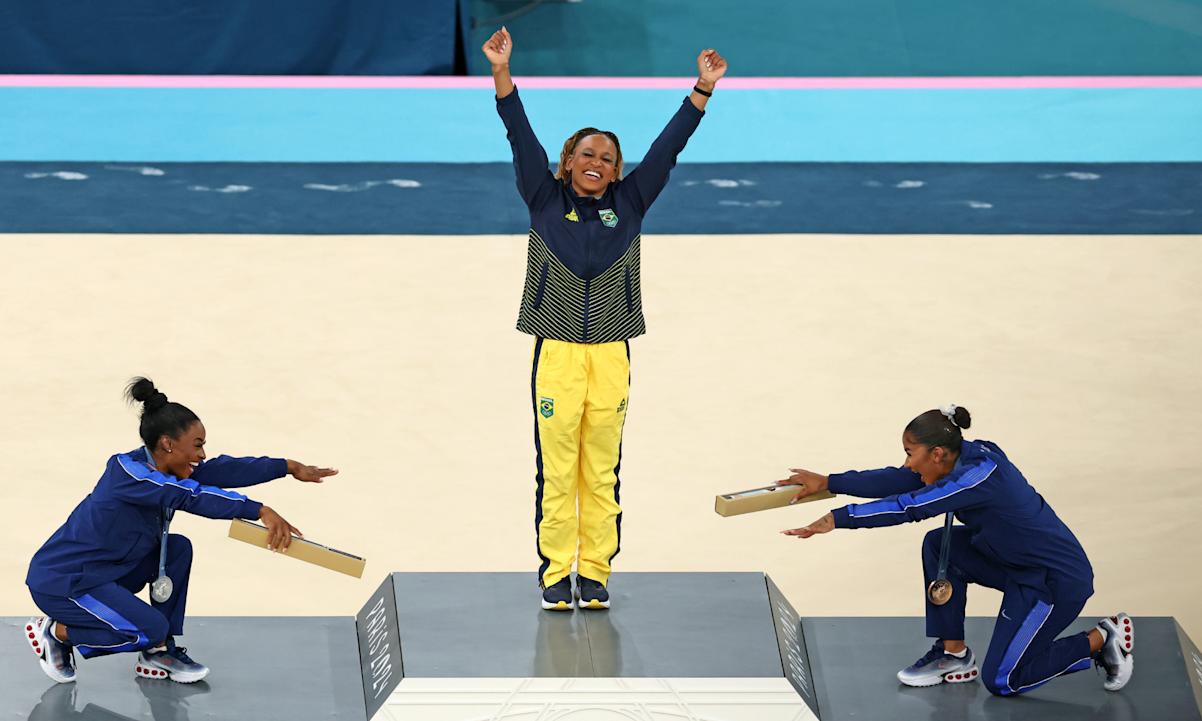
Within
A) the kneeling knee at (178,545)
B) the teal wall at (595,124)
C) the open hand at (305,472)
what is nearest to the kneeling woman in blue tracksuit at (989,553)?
the open hand at (305,472)

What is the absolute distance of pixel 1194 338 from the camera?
8.09m

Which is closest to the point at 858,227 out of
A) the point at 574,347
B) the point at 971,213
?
the point at 971,213

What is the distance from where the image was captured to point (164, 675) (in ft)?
15.9

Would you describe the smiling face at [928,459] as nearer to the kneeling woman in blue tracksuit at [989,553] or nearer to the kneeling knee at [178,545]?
the kneeling woman in blue tracksuit at [989,553]

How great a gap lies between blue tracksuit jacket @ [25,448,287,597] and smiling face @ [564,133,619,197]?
133 cm

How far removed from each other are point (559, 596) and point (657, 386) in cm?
249

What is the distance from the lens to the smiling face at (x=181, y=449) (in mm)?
4621

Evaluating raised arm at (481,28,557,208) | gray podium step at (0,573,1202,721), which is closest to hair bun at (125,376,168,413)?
gray podium step at (0,573,1202,721)

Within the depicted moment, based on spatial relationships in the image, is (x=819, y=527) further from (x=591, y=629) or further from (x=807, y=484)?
(x=591, y=629)

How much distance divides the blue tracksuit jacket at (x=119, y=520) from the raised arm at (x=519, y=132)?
4.01ft

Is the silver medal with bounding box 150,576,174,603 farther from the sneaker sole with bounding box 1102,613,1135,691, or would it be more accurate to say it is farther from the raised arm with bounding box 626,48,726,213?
the sneaker sole with bounding box 1102,613,1135,691

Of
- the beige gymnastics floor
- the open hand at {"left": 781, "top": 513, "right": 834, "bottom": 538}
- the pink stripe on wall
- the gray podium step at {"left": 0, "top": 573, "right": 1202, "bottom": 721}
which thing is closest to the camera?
the open hand at {"left": 781, "top": 513, "right": 834, "bottom": 538}

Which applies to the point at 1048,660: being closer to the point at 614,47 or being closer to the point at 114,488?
the point at 114,488

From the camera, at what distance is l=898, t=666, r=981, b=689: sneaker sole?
4.91 metres
